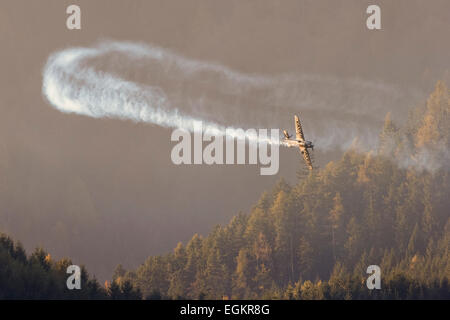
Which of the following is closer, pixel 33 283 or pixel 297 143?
pixel 297 143

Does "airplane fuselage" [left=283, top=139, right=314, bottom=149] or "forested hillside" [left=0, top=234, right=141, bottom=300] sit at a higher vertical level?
"airplane fuselage" [left=283, top=139, right=314, bottom=149]

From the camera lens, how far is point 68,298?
18112 cm

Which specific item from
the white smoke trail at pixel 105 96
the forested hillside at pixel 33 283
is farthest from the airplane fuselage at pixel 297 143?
the forested hillside at pixel 33 283

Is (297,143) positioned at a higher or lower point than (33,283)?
higher

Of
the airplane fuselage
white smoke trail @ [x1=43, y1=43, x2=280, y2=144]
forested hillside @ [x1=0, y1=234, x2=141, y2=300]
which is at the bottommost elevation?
forested hillside @ [x1=0, y1=234, x2=141, y2=300]

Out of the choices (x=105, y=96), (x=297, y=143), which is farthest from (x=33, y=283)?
(x=297, y=143)

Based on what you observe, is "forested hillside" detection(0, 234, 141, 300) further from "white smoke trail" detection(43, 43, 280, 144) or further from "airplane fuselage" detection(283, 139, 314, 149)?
"airplane fuselage" detection(283, 139, 314, 149)

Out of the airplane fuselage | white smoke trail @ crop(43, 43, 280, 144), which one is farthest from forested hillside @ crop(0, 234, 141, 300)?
the airplane fuselage

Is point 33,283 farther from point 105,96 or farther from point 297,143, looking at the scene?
point 297,143

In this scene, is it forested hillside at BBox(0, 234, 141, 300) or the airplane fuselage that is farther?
forested hillside at BBox(0, 234, 141, 300)

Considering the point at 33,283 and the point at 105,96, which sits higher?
the point at 105,96
